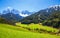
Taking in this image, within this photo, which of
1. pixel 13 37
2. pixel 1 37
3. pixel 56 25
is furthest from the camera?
pixel 56 25

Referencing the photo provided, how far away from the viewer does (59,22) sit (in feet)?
623

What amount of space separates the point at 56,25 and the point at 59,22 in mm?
6849

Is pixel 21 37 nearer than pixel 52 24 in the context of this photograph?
Yes

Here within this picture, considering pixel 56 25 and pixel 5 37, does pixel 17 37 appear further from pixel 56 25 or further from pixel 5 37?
pixel 56 25

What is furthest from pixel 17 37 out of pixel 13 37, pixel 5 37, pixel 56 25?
pixel 56 25

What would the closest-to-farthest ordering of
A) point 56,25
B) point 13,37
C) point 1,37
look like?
point 1,37
point 13,37
point 56,25

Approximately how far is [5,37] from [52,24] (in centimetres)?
17251

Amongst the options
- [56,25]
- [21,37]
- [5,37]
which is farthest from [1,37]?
[56,25]

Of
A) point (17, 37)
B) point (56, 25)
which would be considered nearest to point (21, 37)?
point (17, 37)

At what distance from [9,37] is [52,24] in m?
172

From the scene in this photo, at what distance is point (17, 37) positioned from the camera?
30.2m

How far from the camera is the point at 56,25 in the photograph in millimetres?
186375

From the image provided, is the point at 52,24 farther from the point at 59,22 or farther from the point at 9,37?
the point at 9,37

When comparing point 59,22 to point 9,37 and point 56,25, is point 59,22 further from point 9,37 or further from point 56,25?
point 9,37
